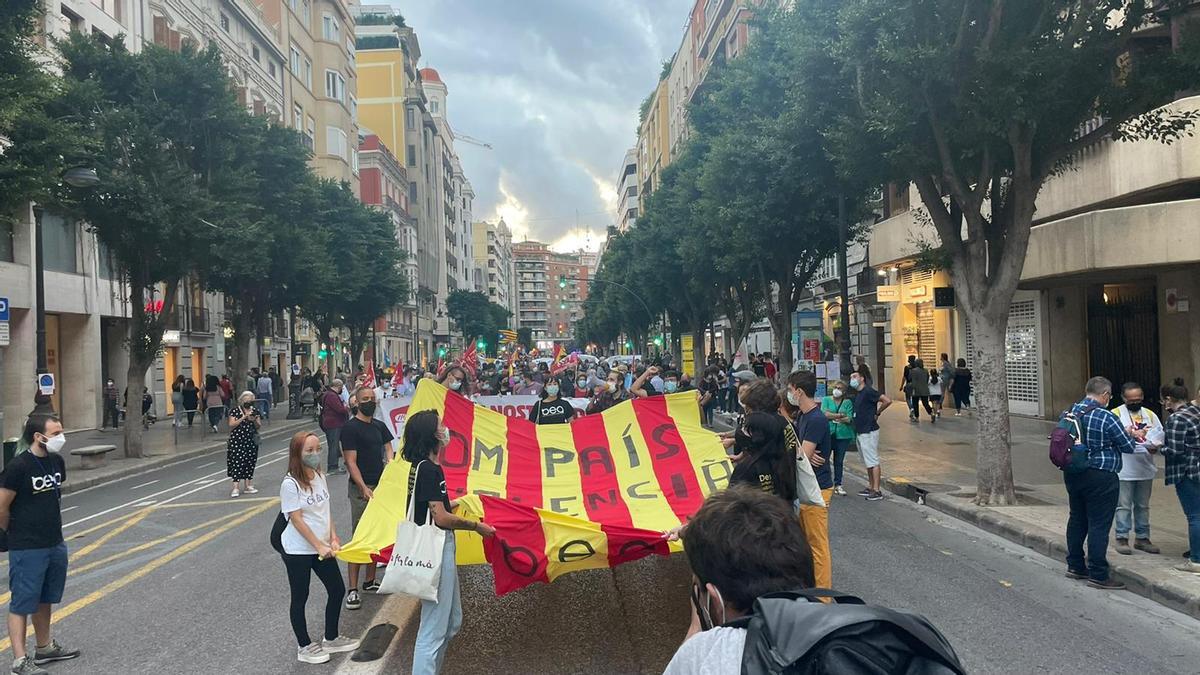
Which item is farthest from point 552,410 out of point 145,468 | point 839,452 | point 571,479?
point 145,468

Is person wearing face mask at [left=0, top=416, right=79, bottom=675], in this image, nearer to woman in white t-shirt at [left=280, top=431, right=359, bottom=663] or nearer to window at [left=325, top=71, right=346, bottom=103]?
woman in white t-shirt at [left=280, top=431, right=359, bottom=663]

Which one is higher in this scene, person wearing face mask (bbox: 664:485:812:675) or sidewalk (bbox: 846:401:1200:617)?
person wearing face mask (bbox: 664:485:812:675)

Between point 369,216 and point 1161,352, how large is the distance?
36.6 metres

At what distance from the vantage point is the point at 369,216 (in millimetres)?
46031

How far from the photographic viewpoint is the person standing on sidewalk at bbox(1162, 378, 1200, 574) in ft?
25.1

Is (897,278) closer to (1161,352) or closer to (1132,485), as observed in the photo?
(1161,352)

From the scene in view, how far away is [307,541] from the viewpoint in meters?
5.82

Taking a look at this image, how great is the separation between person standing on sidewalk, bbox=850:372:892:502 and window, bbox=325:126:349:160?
160 ft

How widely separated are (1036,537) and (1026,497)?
2.81 meters

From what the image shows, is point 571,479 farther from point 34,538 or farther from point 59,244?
point 59,244

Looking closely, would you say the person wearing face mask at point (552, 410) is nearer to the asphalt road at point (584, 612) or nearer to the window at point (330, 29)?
the asphalt road at point (584, 612)

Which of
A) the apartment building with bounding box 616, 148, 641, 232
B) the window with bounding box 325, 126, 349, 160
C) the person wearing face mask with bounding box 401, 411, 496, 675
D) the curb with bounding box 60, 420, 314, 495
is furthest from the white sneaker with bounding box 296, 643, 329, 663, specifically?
the apartment building with bounding box 616, 148, 641, 232

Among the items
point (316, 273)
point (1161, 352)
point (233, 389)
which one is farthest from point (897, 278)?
point (233, 389)

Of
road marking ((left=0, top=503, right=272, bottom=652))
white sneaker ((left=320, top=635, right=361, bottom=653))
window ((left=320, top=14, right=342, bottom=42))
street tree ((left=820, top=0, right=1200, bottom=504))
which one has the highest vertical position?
window ((left=320, top=14, right=342, bottom=42))
